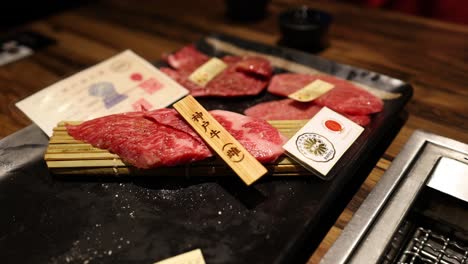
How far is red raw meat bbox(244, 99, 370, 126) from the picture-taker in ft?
6.33

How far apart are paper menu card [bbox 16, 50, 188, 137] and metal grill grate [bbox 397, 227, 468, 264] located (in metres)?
1.41

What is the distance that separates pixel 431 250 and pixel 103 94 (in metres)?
1.87

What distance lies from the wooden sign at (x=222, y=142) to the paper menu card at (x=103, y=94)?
1.17 ft

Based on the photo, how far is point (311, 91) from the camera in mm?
2057

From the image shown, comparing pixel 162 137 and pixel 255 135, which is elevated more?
pixel 255 135

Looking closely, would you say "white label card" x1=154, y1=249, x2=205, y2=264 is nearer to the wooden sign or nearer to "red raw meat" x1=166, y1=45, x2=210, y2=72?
the wooden sign

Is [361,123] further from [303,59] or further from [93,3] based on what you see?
[93,3]

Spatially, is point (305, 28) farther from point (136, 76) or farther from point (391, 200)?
point (391, 200)

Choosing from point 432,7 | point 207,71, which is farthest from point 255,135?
point 432,7

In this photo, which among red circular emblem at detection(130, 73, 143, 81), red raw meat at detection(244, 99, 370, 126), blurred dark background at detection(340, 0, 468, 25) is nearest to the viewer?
red raw meat at detection(244, 99, 370, 126)

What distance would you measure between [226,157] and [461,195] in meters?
1.04

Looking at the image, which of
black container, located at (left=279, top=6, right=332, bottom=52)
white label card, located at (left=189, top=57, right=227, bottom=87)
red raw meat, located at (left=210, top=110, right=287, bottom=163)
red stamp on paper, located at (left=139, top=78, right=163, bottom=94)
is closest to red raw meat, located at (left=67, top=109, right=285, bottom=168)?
red raw meat, located at (left=210, top=110, right=287, bottom=163)

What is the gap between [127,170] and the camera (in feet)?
5.43

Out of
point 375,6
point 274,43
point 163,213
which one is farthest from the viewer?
point 375,6
